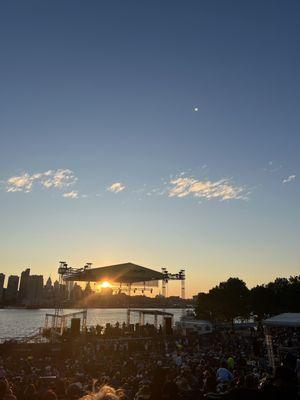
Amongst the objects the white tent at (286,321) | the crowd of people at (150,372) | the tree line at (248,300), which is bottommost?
the crowd of people at (150,372)

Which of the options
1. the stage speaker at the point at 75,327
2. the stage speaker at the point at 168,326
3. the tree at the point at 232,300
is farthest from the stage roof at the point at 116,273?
the tree at the point at 232,300

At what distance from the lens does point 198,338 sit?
3022cm

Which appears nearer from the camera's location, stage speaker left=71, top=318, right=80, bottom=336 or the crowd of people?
the crowd of people

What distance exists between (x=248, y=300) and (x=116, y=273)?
3910cm

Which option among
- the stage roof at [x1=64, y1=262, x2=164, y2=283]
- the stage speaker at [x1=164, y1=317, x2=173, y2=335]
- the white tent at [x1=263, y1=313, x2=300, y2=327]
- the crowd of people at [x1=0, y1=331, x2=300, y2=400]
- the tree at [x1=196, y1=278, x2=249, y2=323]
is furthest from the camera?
the tree at [x1=196, y1=278, x2=249, y2=323]

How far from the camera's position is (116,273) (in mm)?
28641

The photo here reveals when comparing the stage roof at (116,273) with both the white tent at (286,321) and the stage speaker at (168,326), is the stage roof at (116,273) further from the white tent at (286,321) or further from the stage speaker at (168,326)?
the white tent at (286,321)

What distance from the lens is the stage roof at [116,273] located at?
28688mm

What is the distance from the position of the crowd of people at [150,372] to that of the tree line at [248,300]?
26.8 m

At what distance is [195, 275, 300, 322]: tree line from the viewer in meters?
53.7

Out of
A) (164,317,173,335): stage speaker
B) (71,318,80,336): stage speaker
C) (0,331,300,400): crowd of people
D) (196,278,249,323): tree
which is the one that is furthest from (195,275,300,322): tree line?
(71,318,80,336): stage speaker

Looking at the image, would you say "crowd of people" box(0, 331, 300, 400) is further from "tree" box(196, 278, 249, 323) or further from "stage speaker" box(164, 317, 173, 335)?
"tree" box(196, 278, 249, 323)

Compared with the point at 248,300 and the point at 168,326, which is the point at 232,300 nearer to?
the point at 248,300

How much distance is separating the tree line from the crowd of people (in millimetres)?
26795
